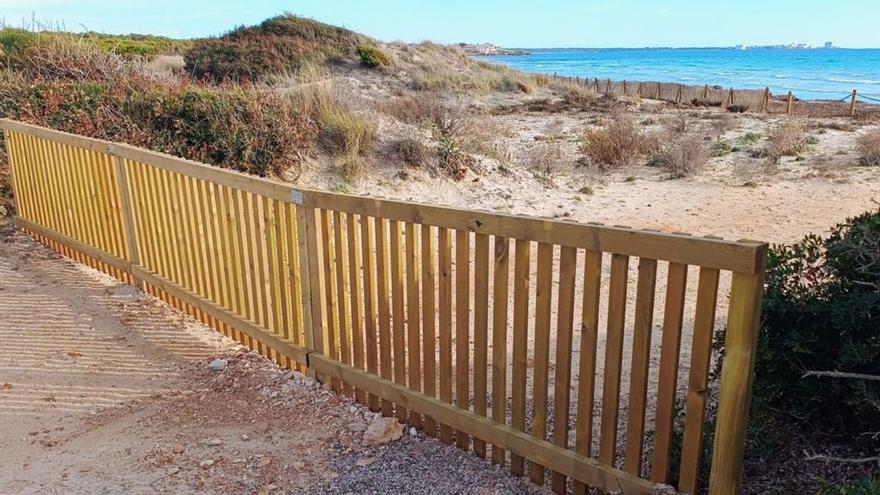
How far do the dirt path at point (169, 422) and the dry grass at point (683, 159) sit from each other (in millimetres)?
10310

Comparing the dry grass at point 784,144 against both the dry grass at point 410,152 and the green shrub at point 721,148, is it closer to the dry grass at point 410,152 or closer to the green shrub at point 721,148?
the green shrub at point 721,148

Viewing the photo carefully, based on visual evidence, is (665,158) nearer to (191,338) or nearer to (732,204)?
(732,204)

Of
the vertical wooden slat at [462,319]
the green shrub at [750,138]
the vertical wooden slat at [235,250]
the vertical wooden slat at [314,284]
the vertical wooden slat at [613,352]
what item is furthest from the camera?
the green shrub at [750,138]

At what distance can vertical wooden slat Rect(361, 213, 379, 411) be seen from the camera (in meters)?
3.73

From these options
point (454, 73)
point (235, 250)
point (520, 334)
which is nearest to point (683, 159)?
point (235, 250)

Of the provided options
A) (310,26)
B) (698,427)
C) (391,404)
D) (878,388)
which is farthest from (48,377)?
(310,26)

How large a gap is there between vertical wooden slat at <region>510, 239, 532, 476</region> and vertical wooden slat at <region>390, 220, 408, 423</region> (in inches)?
29.1

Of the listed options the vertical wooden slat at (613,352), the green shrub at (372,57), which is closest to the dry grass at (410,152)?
the vertical wooden slat at (613,352)

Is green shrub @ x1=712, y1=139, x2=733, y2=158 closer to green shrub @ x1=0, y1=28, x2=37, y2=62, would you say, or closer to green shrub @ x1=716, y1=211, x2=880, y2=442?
green shrub @ x1=716, y1=211, x2=880, y2=442

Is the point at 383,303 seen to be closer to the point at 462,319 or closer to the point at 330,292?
the point at 330,292

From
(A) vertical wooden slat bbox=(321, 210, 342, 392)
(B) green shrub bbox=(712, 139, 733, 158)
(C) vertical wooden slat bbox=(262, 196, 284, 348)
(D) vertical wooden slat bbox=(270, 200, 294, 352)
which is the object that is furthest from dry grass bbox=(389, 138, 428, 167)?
(B) green shrub bbox=(712, 139, 733, 158)

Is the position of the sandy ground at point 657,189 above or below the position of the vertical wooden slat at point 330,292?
below

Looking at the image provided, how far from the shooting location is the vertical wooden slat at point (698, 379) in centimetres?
243

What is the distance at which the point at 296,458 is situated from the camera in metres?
3.56
